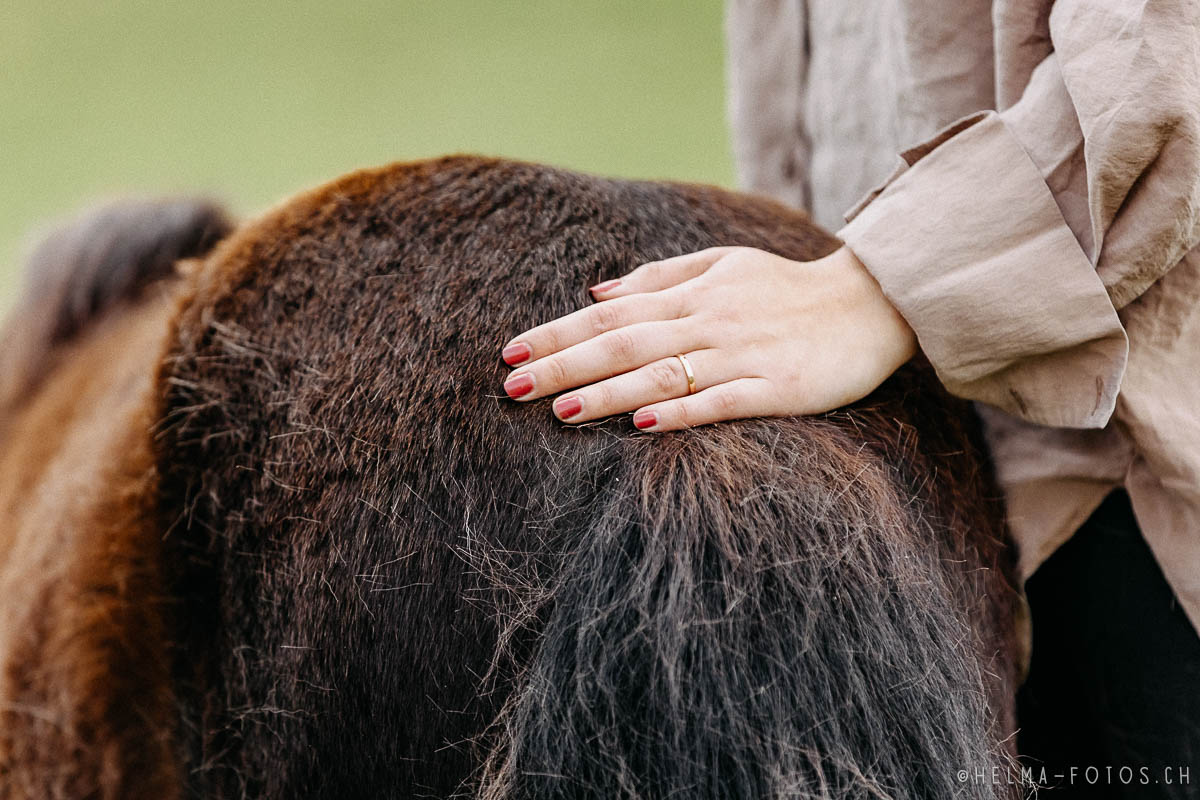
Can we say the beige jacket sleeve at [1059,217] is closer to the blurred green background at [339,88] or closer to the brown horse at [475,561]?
the brown horse at [475,561]

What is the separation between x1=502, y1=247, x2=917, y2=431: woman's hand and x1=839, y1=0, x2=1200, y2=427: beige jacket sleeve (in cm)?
3

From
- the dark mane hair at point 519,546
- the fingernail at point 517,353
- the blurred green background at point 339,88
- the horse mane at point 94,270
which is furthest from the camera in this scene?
the blurred green background at point 339,88

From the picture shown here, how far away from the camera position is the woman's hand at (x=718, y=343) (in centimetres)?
56

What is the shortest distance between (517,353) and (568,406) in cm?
5

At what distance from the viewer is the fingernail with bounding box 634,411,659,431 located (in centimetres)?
55

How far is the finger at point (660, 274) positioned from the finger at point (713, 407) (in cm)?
9

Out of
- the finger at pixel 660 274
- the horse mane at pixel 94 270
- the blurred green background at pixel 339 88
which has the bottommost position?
the blurred green background at pixel 339 88

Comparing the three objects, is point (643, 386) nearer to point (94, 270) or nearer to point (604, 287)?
point (604, 287)

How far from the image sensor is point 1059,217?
592 mm

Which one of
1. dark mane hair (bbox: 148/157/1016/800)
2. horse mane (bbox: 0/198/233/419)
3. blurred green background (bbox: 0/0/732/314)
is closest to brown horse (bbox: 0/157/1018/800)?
dark mane hair (bbox: 148/157/1016/800)

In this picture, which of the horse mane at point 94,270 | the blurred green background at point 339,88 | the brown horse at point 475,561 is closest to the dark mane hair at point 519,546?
the brown horse at point 475,561

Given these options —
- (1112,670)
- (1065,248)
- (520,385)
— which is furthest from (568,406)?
(1112,670)

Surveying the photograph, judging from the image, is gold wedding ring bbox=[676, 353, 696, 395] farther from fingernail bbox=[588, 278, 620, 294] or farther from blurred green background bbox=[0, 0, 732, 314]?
blurred green background bbox=[0, 0, 732, 314]

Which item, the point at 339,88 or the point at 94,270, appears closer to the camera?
the point at 94,270
